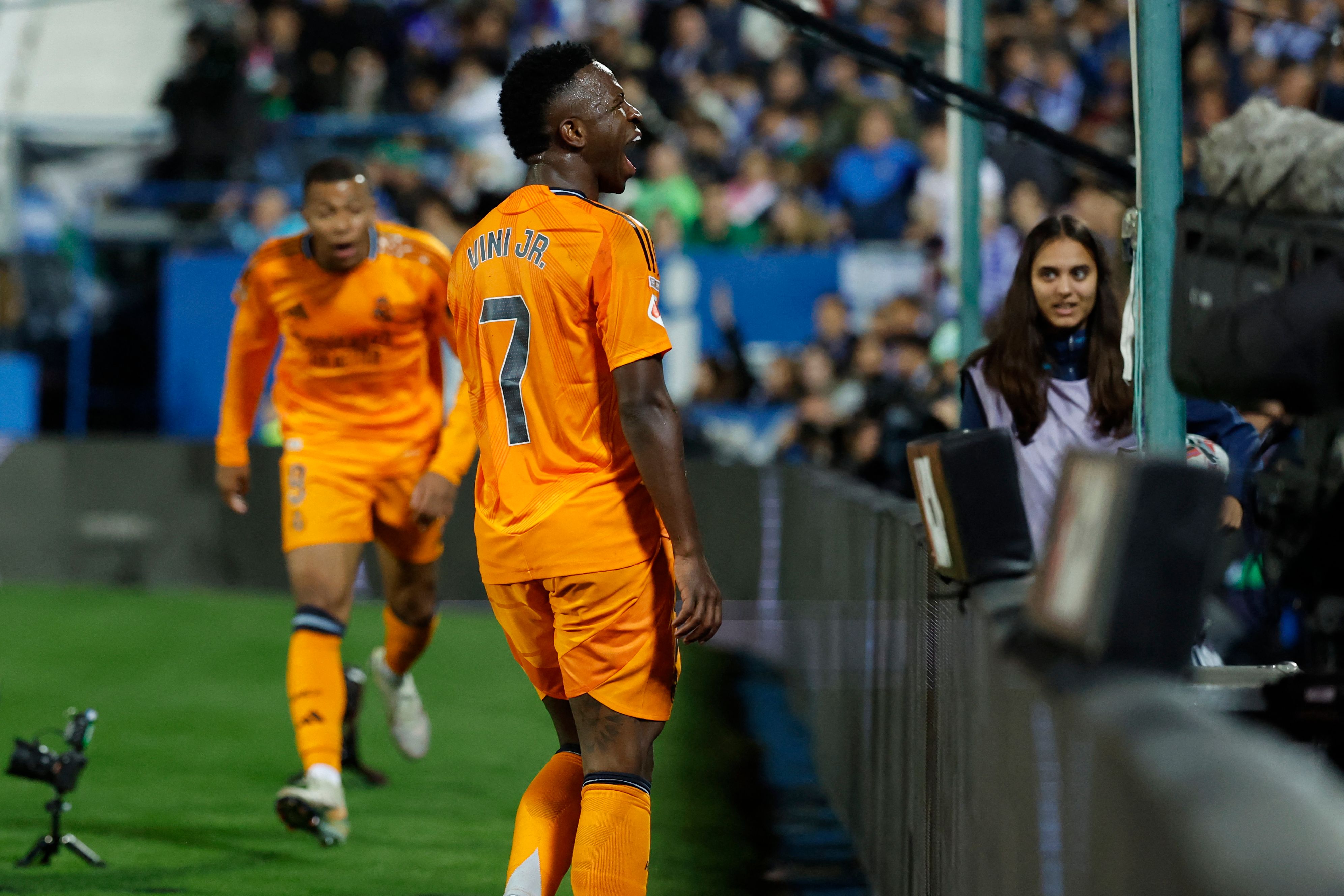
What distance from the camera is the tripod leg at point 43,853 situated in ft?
18.1

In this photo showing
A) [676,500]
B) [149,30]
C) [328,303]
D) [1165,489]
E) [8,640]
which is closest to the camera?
[1165,489]

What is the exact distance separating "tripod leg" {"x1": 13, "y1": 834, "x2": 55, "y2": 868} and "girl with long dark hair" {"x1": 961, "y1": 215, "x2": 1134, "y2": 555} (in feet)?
10.1

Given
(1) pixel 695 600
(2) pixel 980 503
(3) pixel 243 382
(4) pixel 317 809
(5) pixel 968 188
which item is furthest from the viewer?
(5) pixel 968 188

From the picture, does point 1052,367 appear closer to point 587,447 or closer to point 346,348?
point 587,447

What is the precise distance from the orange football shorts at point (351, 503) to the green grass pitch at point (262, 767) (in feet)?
3.33

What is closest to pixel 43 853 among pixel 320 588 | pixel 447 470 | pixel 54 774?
pixel 54 774

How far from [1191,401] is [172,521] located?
1045 centimetres

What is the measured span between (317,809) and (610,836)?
2.25m

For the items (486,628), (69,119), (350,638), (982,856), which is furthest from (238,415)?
(69,119)

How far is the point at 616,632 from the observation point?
377 centimetres

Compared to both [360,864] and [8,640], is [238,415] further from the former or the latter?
[8,640]

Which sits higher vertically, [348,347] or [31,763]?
[348,347]

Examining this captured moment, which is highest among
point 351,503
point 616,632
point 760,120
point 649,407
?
point 760,120

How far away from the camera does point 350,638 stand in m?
11.3
